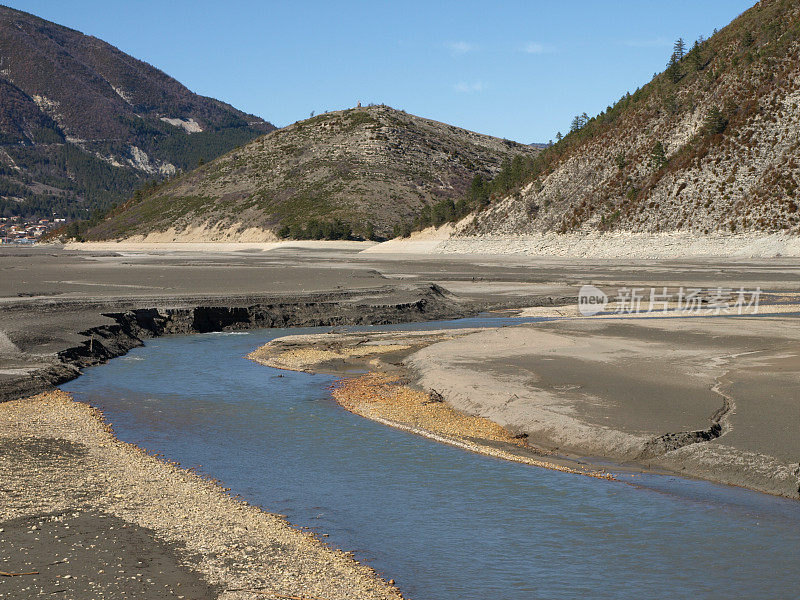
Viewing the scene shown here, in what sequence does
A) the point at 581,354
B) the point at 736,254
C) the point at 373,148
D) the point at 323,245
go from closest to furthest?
the point at 581,354 → the point at 736,254 → the point at 323,245 → the point at 373,148

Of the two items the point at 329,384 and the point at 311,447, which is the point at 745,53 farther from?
the point at 311,447

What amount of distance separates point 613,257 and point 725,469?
59269mm

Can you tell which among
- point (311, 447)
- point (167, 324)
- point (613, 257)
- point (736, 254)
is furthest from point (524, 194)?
point (311, 447)

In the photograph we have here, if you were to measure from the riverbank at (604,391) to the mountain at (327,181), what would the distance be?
3855 inches

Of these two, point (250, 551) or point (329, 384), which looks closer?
point (250, 551)

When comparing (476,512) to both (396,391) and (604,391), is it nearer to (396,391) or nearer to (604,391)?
(604,391)

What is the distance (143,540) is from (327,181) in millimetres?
147441

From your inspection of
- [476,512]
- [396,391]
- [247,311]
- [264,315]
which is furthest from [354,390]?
[247,311]

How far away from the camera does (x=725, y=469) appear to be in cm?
1204

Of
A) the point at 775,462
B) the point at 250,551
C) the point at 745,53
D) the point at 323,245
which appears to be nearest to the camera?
the point at 250,551

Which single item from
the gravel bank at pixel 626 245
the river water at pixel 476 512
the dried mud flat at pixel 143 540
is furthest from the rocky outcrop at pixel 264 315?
the gravel bank at pixel 626 245

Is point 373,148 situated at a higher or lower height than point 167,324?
higher

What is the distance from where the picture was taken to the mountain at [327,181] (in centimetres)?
13888

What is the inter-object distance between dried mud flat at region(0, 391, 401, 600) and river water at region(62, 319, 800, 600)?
0.56 m
